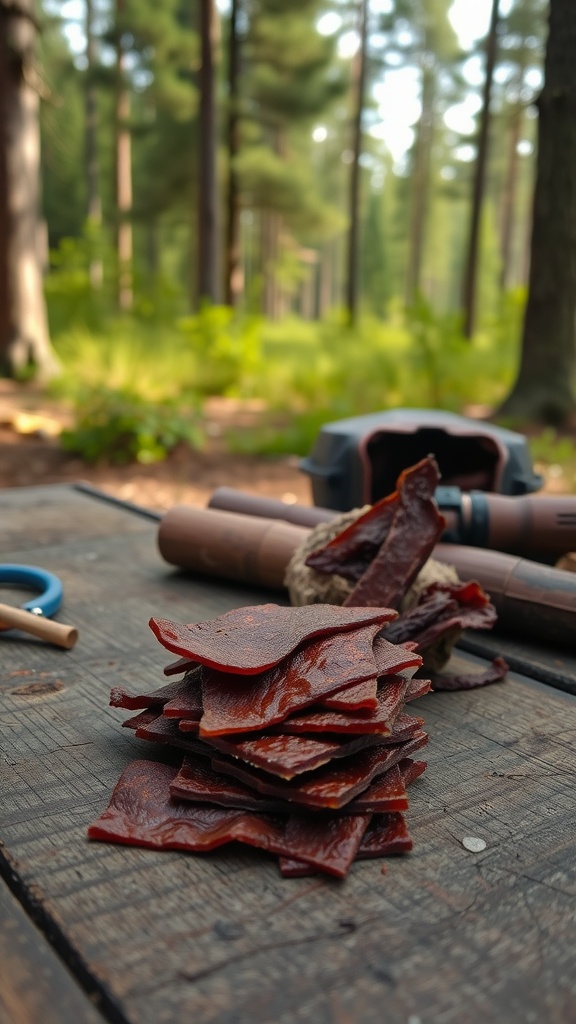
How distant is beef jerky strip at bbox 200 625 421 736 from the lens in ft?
3.39

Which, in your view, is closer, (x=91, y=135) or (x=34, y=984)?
(x=34, y=984)

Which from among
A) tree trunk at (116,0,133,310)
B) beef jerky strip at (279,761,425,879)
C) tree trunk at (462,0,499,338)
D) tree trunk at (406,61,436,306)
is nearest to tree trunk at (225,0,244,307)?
tree trunk at (116,0,133,310)

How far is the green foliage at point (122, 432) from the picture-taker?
17.9 ft

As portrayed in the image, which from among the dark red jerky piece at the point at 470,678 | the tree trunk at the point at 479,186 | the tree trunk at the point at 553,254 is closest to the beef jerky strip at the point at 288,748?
the dark red jerky piece at the point at 470,678

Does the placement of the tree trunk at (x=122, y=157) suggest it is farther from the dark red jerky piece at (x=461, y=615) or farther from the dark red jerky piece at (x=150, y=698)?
the dark red jerky piece at (x=150, y=698)

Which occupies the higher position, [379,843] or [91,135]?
[91,135]

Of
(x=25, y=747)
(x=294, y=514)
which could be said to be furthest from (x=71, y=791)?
(x=294, y=514)

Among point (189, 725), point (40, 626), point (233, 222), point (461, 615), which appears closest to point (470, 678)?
point (461, 615)

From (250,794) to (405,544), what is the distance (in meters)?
0.66

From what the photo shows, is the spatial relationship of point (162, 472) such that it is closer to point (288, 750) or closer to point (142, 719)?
point (142, 719)

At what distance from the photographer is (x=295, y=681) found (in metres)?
1.09

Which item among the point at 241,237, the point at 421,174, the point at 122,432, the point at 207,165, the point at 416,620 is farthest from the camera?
the point at 421,174

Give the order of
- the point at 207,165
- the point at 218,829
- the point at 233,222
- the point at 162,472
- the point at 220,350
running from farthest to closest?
Answer: the point at 233,222 < the point at 207,165 < the point at 220,350 < the point at 162,472 < the point at 218,829

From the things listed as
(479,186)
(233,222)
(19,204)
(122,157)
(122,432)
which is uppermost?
(122,157)
